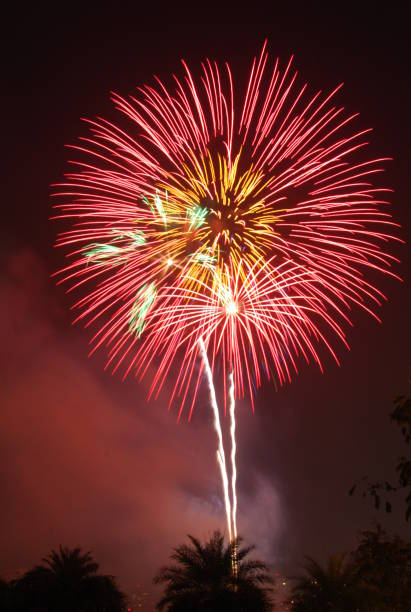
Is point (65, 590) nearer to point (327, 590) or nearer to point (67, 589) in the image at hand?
point (67, 589)

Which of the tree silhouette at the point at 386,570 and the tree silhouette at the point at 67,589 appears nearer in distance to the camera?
the tree silhouette at the point at 386,570

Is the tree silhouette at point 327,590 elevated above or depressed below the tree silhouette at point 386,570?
above

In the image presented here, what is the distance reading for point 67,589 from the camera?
3378 cm

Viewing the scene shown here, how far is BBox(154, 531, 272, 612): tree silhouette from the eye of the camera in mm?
28875

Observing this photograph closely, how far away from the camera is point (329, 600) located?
30328mm

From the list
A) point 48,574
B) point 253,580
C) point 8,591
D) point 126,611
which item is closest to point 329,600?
point 253,580

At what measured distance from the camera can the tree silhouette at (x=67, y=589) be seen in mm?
32969

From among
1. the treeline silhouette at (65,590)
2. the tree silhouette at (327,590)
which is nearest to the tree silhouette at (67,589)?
the treeline silhouette at (65,590)

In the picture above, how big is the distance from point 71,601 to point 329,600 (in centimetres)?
1215

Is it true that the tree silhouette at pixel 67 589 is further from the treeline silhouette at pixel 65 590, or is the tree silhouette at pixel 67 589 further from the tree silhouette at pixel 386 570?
the tree silhouette at pixel 386 570

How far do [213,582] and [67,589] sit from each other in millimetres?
→ 8300

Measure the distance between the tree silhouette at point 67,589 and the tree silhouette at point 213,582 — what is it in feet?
16.6

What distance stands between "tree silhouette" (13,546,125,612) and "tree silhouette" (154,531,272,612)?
199 inches

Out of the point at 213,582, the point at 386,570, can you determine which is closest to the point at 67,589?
the point at 213,582
